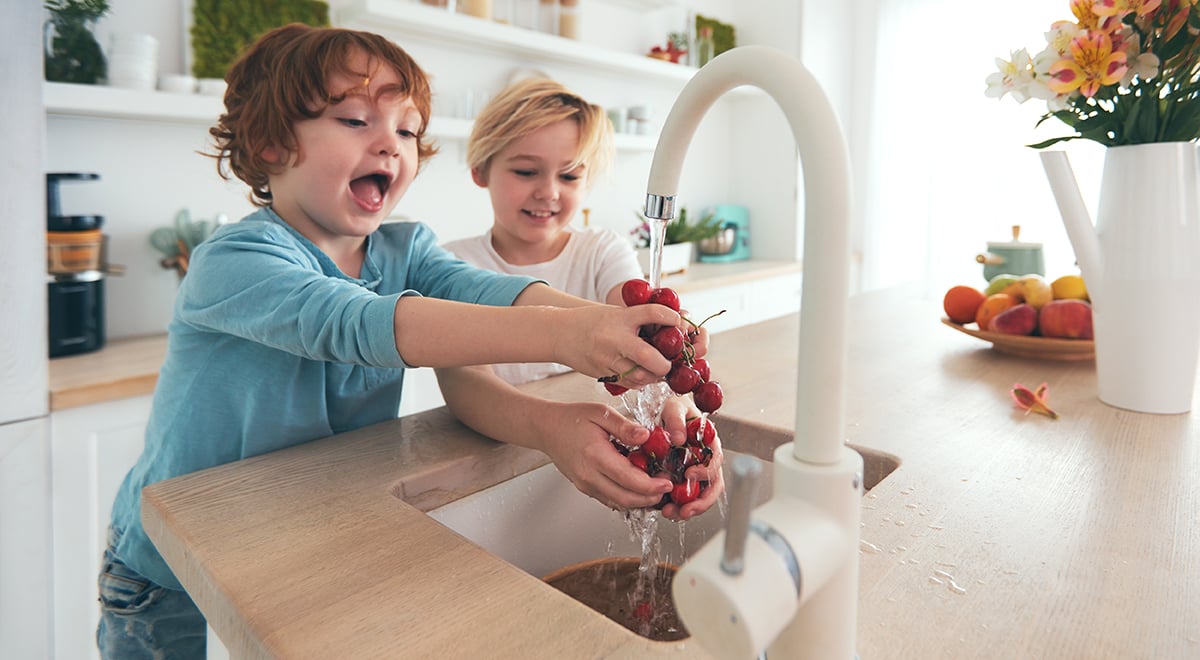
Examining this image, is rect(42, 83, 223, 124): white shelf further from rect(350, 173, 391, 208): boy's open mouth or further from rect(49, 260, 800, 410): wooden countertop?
rect(350, 173, 391, 208): boy's open mouth

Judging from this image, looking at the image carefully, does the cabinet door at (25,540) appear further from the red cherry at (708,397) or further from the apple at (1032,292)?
the apple at (1032,292)

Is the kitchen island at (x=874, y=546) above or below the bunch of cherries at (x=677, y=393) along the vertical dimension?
below

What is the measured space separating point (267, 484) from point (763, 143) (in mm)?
3814

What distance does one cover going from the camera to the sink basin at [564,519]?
889 mm

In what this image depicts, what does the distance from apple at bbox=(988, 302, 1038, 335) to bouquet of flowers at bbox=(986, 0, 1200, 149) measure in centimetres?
36

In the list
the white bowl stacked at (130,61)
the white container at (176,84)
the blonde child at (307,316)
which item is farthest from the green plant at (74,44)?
the blonde child at (307,316)

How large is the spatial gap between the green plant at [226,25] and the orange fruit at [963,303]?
6.28 ft

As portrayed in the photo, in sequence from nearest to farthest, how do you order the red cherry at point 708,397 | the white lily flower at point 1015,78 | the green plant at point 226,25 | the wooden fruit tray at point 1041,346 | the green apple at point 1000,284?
the red cherry at point 708,397 → the white lily flower at point 1015,78 → the wooden fruit tray at point 1041,346 → the green apple at point 1000,284 → the green plant at point 226,25

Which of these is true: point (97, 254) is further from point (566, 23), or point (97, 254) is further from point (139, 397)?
point (566, 23)

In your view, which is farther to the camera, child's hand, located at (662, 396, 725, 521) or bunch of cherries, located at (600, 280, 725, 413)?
child's hand, located at (662, 396, 725, 521)

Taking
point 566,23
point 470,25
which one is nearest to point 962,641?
point 470,25

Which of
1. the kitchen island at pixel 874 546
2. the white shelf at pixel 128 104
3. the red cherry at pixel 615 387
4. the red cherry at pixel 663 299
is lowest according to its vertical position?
the kitchen island at pixel 874 546

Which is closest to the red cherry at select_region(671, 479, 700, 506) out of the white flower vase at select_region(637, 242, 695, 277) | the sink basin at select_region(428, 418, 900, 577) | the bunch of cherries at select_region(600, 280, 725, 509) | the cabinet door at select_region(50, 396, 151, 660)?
the bunch of cherries at select_region(600, 280, 725, 509)

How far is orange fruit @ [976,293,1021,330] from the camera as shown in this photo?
1.41 metres
